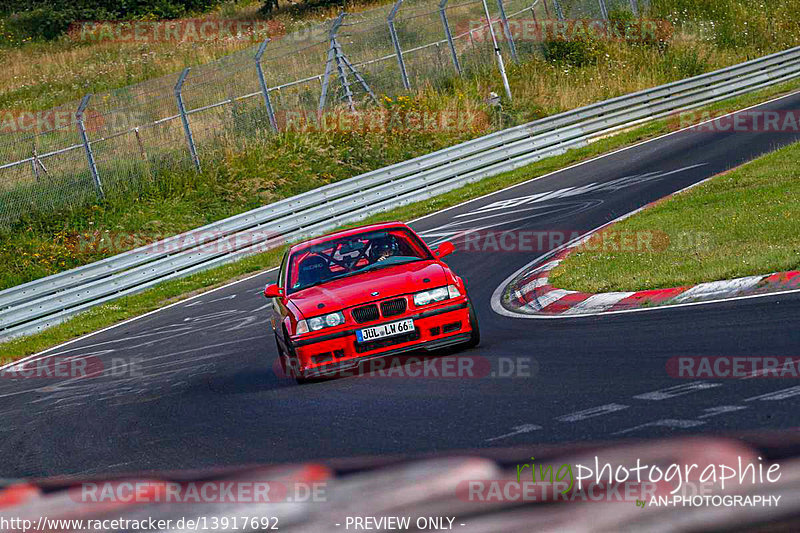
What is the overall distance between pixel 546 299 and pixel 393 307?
3144 mm

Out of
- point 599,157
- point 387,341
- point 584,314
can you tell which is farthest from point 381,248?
point 599,157

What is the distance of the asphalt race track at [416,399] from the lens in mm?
5809

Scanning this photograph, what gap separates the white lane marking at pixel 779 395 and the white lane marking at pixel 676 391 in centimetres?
51

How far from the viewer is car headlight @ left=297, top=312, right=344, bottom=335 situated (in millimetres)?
8820

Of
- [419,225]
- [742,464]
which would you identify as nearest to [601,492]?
[742,464]

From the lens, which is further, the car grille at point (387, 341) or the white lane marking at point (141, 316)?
the white lane marking at point (141, 316)

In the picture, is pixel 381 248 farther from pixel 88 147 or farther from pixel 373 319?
pixel 88 147

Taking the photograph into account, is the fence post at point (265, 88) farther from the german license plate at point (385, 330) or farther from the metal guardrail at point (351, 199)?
the german license plate at point (385, 330)

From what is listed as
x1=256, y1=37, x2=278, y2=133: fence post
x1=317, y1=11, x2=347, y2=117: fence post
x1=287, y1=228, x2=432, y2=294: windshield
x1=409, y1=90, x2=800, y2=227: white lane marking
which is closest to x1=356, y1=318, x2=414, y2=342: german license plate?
x1=287, y1=228, x2=432, y2=294: windshield

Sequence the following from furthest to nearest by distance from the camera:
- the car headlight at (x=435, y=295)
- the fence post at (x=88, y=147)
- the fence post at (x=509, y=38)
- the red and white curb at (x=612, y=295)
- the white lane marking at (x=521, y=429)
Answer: the fence post at (x=509, y=38) → the fence post at (x=88, y=147) → the red and white curb at (x=612, y=295) → the car headlight at (x=435, y=295) → the white lane marking at (x=521, y=429)

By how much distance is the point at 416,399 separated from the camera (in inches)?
295

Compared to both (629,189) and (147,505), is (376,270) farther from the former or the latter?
(629,189)

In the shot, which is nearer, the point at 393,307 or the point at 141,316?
the point at 393,307

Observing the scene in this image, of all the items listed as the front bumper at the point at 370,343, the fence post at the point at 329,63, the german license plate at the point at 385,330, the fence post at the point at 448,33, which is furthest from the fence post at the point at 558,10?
the german license plate at the point at 385,330
